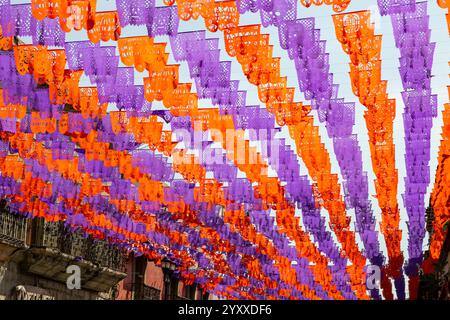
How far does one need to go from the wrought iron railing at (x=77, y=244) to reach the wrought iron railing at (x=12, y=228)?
77 cm

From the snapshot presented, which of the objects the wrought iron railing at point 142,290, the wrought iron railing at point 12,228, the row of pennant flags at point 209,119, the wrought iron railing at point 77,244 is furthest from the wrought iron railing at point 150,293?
the wrought iron railing at point 12,228

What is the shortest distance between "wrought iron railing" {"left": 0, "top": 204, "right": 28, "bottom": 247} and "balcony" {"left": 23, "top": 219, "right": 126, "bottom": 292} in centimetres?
72

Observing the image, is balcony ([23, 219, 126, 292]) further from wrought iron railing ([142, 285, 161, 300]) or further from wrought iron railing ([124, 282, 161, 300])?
wrought iron railing ([142, 285, 161, 300])

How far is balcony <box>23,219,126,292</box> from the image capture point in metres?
28.3

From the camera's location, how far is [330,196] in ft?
67.3

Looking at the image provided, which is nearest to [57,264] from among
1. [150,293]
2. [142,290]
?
[142,290]

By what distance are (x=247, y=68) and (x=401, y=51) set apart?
229 centimetres

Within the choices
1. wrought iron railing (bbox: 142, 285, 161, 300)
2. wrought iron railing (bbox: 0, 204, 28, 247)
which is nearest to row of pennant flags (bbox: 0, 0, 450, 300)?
wrought iron railing (bbox: 0, 204, 28, 247)

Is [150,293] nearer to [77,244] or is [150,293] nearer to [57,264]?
[77,244]

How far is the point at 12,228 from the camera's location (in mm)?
26891

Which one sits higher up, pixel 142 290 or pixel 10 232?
pixel 142 290

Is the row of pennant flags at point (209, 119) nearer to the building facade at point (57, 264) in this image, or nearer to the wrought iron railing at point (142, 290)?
the building facade at point (57, 264)

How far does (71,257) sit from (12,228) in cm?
371

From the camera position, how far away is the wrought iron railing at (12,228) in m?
26.0
